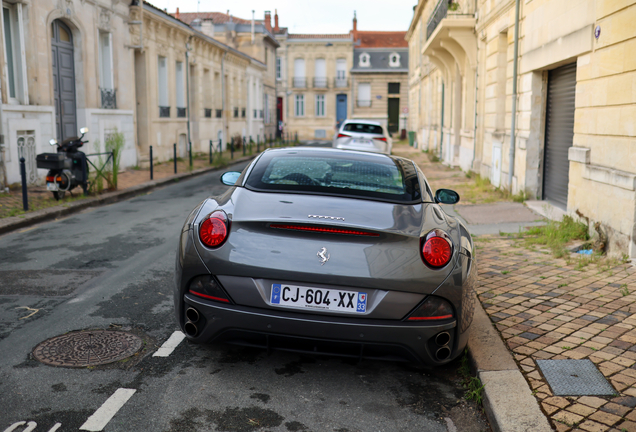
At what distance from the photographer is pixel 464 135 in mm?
19828

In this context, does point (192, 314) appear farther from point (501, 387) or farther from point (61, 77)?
point (61, 77)

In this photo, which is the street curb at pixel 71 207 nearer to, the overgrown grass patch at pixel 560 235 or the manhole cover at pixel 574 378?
the overgrown grass patch at pixel 560 235

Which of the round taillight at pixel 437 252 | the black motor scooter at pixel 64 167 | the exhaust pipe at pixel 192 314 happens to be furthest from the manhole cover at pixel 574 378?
the black motor scooter at pixel 64 167

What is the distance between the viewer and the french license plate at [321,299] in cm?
347

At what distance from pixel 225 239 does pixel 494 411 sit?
182cm

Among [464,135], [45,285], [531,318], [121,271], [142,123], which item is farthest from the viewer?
[142,123]

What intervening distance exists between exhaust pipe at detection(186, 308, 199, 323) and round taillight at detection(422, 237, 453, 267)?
141cm

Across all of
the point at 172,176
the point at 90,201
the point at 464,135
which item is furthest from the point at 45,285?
the point at 464,135

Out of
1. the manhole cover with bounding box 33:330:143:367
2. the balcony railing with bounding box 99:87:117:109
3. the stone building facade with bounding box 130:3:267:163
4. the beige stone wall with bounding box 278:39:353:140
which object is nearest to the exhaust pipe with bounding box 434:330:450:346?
the manhole cover with bounding box 33:330:143:367

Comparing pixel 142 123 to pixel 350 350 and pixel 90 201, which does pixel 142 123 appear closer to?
pixel 90 201

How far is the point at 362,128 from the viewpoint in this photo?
69.3 feet

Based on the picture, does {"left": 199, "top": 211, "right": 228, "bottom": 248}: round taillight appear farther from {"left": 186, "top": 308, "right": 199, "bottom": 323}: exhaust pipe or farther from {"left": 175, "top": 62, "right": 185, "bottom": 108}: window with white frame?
{"left": 175, "top": 62, "right": 185, "bottom": 108}: window with white frame

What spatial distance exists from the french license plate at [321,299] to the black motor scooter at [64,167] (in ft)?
31.6

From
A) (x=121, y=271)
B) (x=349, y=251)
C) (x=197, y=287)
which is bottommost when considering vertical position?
(x=121, y=271)
